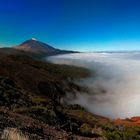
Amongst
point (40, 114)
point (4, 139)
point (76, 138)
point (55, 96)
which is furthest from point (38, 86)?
point (4, 139)

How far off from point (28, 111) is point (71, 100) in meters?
73.3

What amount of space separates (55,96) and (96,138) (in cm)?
6824

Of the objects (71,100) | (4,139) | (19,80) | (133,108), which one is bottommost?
(133,108)

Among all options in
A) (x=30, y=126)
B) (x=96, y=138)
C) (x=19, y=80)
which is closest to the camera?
(x=30, y=126)

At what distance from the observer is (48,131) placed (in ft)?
58.3

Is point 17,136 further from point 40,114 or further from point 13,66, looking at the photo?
point 13,66

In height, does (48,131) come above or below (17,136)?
below

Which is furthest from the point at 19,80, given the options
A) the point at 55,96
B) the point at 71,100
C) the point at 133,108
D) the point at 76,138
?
the point at 133,108

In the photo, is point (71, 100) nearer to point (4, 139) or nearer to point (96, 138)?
point (96, 138)

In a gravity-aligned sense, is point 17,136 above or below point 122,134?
above

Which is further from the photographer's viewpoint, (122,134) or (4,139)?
(122,134)

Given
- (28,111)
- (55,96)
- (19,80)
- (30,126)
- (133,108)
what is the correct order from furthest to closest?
(133,108) < (55,96) < (19,80) < (28,111) < (30,126)

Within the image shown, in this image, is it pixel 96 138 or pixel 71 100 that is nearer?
pixel 96 138

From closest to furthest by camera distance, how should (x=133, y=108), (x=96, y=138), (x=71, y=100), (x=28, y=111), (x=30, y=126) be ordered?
(x=30, y=126) < (x=96, y=138) < (x=28, y=111) < (x=71, y=100) < (x=133, y=108)
